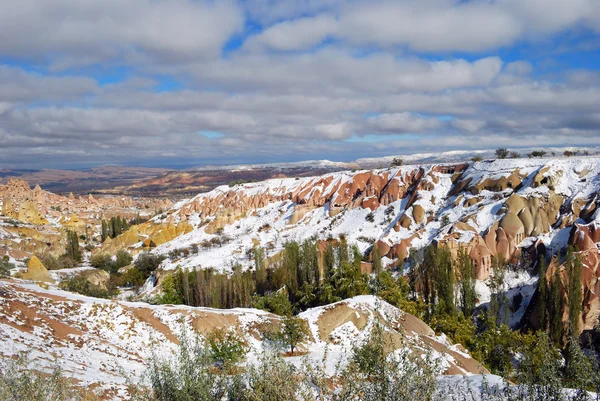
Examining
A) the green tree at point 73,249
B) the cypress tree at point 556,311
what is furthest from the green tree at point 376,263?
the green tree at point 73,249

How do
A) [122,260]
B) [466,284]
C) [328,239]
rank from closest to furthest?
[466,284] < [328,239] < [122,260]

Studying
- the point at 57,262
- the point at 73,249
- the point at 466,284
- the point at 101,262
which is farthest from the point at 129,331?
the point at 73,249

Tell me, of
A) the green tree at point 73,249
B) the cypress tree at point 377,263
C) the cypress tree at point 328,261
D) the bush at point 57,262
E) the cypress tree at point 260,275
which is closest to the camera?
the cypress tree at point 328,261

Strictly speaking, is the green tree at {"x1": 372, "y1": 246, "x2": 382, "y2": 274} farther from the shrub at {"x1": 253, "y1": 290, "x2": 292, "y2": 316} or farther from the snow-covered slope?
the snow-covered slope

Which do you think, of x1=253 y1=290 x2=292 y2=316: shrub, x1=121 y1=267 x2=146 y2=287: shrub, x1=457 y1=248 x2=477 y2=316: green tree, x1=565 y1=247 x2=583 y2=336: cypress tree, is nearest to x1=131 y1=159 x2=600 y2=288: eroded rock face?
x1=457 y1=248 x2=477 y2=316: green tree

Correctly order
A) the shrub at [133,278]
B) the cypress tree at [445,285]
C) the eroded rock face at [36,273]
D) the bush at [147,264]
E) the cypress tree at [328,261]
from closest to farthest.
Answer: the cypress tree at [445,285] < the eroded rock face at [36,273] < the cypress tree at [328,261] < the shrub at [133,278] < the bush at [147,264]

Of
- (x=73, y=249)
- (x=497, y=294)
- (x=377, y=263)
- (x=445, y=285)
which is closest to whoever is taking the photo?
(x=445, y=285)

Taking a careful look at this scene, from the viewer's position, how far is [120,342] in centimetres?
2147

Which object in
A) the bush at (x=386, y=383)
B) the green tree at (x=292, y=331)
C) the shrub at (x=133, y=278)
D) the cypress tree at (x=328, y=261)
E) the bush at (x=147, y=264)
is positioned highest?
the bush at (x=386, y=383)

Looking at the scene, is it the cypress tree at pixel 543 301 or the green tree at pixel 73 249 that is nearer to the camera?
the cypress tree at pixel 543 301

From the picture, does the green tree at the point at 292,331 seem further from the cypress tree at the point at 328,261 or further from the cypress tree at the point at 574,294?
the cypress tree at the point at 574,294

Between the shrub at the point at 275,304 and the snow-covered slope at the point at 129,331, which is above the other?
the snow-covered slope at the point at 129,331

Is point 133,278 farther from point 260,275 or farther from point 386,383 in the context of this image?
point 386,383

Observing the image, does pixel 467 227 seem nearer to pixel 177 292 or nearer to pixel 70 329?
pixel 177 292
